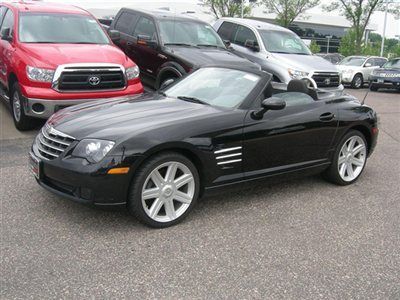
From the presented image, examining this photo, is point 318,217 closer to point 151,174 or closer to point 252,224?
point 252,224

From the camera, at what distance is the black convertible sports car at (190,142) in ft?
12.1

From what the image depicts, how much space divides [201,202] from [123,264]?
1427 mm

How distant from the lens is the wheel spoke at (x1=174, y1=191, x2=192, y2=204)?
13.1 ft

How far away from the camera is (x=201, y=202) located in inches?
182

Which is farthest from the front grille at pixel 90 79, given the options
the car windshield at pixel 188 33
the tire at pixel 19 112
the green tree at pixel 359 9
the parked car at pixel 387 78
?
the green tree at pixel 359 9

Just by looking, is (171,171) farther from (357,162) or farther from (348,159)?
(357,162)

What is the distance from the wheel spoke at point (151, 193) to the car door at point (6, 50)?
4.51 m

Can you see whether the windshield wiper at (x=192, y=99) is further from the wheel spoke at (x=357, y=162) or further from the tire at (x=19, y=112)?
the tire at (x=19, y=112)

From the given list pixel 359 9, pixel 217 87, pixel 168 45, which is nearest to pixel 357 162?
pixel 217 87

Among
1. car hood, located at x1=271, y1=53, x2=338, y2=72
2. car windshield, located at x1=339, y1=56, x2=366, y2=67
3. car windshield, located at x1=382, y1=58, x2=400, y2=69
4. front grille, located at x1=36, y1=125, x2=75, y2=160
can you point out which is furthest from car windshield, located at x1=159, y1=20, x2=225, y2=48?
car windshield, located at x1=339, y1=56, x2=366, y2=67

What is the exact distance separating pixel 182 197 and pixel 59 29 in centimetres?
496

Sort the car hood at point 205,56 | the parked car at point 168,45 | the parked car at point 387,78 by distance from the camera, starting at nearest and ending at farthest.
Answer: the car hood at point 205,56
the parked car at point 168,45
the parked car at point 387,78

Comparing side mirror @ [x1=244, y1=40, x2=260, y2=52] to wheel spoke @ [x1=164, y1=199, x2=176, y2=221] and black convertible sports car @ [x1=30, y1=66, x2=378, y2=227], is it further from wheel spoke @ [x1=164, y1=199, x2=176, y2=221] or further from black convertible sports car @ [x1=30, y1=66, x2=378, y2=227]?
wheel spoke @ [x1=164, y1=199, x2=176, y2=221]

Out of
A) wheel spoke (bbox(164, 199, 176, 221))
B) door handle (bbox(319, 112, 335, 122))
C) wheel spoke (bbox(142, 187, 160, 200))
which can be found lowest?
wheel spoke (bbox(164, 199, 176, 221))
